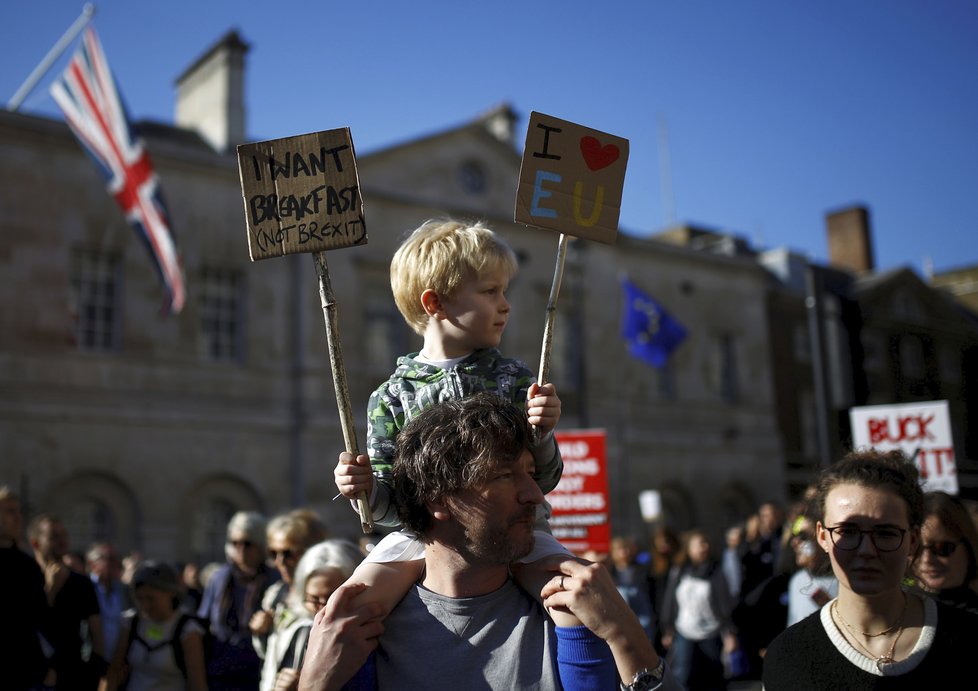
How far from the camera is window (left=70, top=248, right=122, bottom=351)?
2030cm

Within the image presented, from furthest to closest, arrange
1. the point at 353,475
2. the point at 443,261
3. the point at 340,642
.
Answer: the point at 443,261 → the point at 353,475 → the point at 340,642

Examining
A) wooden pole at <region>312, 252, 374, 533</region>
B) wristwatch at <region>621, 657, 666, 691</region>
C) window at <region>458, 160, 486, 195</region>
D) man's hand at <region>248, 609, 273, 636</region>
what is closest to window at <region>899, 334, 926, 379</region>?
window at <region>458, 160, 486, 195</region>

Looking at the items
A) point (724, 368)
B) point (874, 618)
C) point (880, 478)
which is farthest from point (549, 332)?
point (724, 368)

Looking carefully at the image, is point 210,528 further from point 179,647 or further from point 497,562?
point 497,562

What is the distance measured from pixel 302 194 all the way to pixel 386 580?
1.17 m

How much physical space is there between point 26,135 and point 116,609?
39.5 ft

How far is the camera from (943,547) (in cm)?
400

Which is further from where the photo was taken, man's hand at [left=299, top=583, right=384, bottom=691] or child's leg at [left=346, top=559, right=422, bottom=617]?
child's leg at [left=346, top=559, right=422, bottom=617]

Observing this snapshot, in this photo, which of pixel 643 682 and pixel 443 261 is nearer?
pixel 643 682

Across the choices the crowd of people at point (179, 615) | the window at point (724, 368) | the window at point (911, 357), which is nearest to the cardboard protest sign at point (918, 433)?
the crowd of people at point (179, 615)

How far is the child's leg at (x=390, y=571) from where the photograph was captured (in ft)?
8.47

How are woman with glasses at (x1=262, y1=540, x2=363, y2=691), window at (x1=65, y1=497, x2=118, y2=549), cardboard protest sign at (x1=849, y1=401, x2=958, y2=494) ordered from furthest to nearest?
window at (x1=65, y1=497, x2=118, y2=549) → cardboard protest sign at (x1=849, y1=401, x2=958, y2=494) → woman with glasses at (x1=262, y1=540, x2=363, y2=691)

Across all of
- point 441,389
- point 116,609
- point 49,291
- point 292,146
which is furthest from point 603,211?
point 49,291

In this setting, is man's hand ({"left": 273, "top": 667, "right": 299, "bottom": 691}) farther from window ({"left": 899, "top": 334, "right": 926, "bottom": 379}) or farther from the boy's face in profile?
window ({"left": 899, "top": 334, "right": 926, "bottom": 379})
